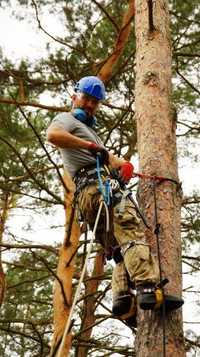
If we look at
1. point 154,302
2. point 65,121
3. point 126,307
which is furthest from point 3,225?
point 154,302

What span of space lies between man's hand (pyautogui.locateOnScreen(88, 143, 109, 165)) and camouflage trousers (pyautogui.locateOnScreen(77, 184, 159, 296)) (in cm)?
15

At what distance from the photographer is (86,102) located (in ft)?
10.8

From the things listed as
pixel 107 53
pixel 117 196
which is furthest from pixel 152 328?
pixel 107 53

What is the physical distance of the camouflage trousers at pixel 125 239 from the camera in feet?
9.05

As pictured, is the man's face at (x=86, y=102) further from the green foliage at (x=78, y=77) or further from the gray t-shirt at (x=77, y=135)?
the green foliage at (x=78, y=77)

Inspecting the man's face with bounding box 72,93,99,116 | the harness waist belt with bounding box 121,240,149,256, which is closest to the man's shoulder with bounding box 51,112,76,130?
the man's face with bounding box 72,93,99,116

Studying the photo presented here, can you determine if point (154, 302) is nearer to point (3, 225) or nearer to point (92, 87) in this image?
point (92, 87)

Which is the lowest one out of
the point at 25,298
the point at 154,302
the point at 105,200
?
the point at 154,302

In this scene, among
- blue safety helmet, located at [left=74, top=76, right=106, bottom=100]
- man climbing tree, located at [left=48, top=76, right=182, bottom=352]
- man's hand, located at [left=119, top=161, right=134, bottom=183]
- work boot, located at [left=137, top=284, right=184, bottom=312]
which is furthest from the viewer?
blue safety helmet, located at [left=74, top=76, right=106, bottom=100]

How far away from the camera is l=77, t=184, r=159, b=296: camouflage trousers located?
276 centimetres

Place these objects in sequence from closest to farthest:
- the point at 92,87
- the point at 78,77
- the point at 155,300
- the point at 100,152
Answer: the point at 155,300
the point at 100,152
the point at 92,87
the point at 78,77

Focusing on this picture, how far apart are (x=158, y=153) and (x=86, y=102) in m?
0.52

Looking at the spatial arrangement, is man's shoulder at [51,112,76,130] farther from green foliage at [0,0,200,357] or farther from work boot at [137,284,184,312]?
green foliage at [0,0,200,357]

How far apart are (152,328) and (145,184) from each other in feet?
2.85
